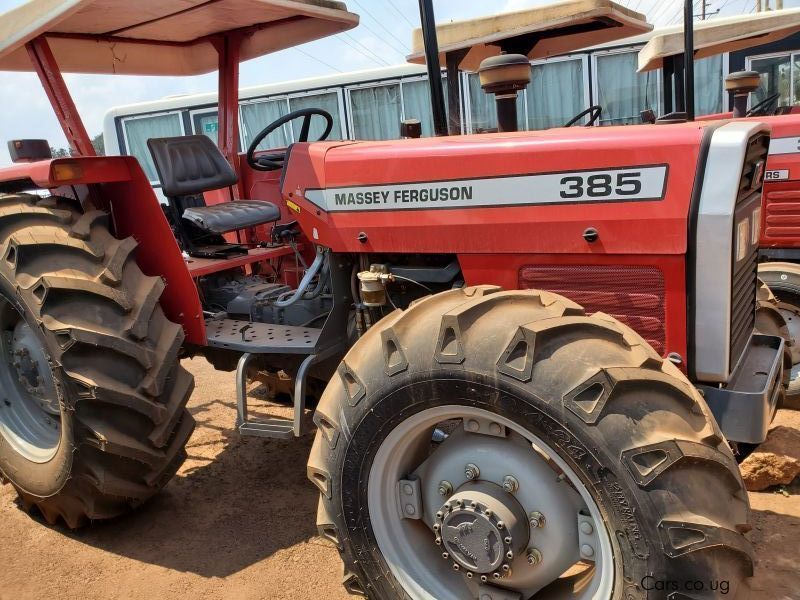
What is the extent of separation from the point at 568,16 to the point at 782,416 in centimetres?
282

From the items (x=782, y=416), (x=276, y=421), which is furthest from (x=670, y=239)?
(x=782, y=416)

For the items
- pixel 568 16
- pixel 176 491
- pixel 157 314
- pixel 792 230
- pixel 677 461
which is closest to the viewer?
pixel 677 461

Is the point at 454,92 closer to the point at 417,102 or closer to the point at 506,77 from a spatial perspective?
the point at 506,77

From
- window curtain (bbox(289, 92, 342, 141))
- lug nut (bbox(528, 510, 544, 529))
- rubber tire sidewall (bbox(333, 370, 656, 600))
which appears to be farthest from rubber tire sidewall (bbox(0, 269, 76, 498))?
window curtain (bbox(289, 92, 342, 141))

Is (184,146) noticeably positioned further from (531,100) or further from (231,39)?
(531,100)

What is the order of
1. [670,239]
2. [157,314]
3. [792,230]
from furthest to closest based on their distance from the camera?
[792,230], [157,314], [670,239]

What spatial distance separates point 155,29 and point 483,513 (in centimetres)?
314

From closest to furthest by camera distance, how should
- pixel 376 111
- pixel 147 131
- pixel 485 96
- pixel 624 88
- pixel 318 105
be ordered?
pixel 624 88 < pixel 485 96 < pixel 376 111 < pixel 318 105 < pixel 147 131

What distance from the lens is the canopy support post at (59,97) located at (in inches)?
128

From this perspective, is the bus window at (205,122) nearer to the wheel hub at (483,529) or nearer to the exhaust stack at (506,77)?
the exhaust stack at (506,77)

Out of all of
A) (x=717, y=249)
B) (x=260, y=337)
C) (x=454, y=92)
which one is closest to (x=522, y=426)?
(x=717, y=249)

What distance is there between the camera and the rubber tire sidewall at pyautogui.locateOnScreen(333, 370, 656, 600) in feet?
5.79

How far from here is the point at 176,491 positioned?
11.3 feet

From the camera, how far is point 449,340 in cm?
199
